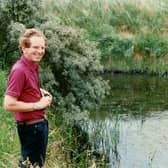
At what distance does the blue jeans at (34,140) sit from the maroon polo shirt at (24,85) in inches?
4.1

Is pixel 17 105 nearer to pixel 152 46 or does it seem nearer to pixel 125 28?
pixel 152 46

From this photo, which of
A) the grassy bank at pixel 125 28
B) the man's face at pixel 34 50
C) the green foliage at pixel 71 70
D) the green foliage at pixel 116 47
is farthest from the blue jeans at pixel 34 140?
the green foliage at pixel 116 47

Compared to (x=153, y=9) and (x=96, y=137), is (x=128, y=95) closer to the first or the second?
(x=96, y=137)

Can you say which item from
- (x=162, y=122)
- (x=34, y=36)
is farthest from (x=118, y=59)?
(x=34, y=36)

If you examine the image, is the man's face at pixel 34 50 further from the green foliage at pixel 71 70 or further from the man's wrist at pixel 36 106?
the green foliage at pixel 71 70

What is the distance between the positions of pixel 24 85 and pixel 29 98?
0.18 meters

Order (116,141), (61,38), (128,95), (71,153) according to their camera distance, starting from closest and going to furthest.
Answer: (71,153) → (116,141) → (61,38) → (128,95)

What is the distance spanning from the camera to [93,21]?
81.0 ft

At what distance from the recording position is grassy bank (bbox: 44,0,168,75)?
22438mm

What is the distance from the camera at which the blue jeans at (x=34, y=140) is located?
18.7ft

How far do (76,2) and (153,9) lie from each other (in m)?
3.70

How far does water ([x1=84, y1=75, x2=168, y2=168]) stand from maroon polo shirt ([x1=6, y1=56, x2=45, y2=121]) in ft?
14.7

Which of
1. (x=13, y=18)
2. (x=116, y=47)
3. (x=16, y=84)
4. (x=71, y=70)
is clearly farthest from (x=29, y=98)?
(x=116, y=47)

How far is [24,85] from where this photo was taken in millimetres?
5562
